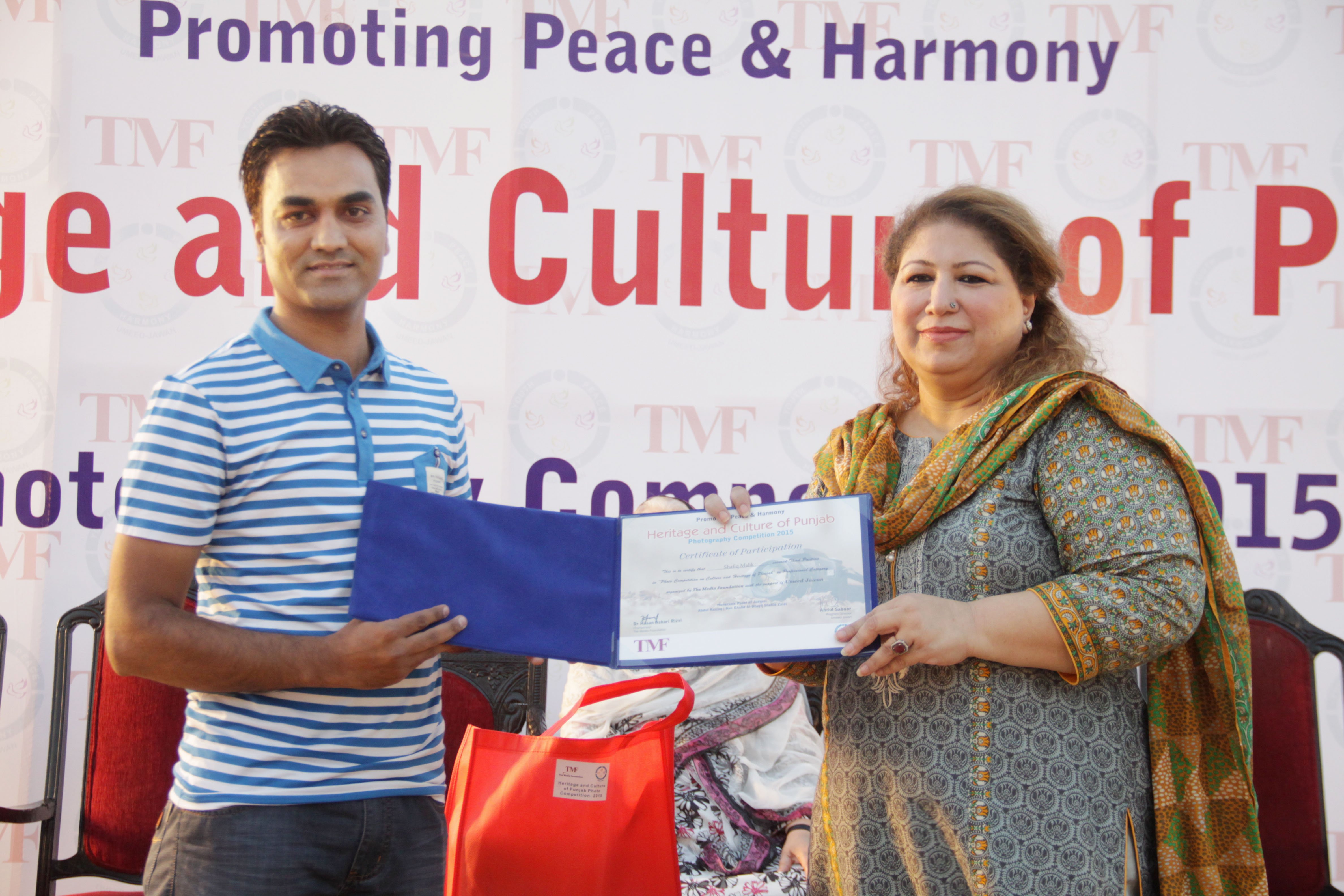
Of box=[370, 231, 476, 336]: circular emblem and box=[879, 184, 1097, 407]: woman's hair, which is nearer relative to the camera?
box=[879, 184, 1097, 407]: woman's hair

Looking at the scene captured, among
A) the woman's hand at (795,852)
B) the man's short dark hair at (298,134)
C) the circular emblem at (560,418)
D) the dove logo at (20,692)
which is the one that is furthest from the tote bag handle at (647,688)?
the dove logo at (20,692)

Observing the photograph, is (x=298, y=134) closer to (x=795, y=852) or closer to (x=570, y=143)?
(x=570, y=143)

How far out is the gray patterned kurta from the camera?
1.35 metres

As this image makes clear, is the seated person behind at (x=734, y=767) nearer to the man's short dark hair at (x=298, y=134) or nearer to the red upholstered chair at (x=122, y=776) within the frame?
the red upholstered chair at (x=122, y=776)

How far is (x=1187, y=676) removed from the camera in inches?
57.9

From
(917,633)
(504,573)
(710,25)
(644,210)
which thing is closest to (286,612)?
(504,573)

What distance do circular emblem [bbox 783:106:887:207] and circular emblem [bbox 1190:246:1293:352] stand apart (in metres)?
1.16

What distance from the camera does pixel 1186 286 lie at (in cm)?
306

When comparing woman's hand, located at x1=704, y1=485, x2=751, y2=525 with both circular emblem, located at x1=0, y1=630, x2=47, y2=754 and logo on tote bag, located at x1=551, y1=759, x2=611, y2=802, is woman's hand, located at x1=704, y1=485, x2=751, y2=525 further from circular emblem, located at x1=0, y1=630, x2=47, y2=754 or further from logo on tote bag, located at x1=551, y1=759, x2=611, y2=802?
circular emblem, located at x1=0, y1=630, x2=47, y2=754

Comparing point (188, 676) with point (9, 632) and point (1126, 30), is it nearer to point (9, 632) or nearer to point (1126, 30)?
point (9, 632)

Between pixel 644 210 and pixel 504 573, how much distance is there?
1.86 metres

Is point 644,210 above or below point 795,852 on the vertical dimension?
above

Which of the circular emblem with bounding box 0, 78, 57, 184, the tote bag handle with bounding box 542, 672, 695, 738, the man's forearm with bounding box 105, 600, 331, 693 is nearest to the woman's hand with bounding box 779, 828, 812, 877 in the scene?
the tote bag handle with bounding box 542, 672, 695, 738

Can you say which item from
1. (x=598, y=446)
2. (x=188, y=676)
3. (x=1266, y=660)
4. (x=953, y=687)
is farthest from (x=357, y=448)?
(x=1266, y=660)
